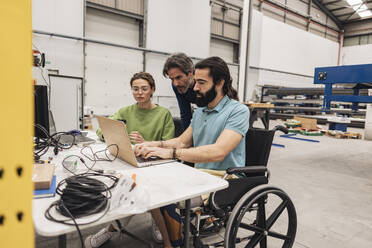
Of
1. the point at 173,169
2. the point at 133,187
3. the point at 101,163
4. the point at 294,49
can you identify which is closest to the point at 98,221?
the point at 133,187

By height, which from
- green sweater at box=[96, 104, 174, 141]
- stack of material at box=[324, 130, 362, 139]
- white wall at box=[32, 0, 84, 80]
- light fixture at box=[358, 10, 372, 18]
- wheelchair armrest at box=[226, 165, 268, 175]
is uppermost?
light fixture at box=[358, 10, 372, 18]

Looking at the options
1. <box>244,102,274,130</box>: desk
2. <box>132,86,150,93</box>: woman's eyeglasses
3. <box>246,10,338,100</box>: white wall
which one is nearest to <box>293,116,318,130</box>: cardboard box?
<box>244,102,274,130</box>: desk

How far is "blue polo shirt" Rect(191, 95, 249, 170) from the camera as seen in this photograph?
4.57 ft

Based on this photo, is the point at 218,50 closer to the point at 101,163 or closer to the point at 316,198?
the point at 316,198

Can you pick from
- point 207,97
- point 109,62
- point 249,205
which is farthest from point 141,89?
point 109,62

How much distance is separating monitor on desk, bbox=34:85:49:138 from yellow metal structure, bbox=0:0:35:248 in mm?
1107

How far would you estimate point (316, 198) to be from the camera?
2.56 m

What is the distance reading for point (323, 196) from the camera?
8.61 feet

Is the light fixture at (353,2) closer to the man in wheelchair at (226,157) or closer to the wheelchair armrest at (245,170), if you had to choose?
the man in wheelchair at (226,157)

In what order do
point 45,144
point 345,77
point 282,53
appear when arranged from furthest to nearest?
point 282,53 < point 345,77 < point 45,144

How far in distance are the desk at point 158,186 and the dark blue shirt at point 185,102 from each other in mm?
974

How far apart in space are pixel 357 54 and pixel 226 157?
16196 mm

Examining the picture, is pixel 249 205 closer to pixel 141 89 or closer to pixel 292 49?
pixel 141 89

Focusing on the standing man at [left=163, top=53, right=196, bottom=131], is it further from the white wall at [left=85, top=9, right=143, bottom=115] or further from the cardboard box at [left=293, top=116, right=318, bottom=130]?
the cardboard box at [left=293, top=116, right=318, bottom=130]
